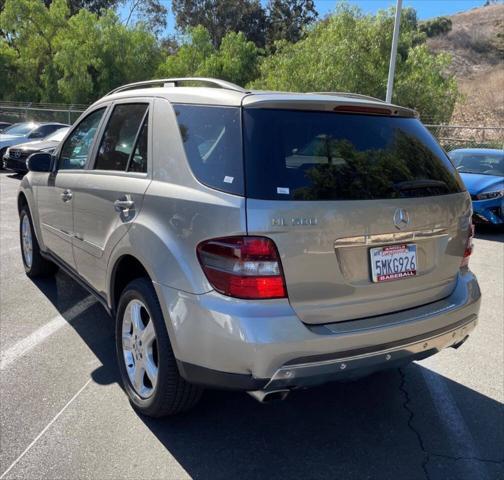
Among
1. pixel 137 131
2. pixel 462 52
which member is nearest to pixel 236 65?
pixel 137 131

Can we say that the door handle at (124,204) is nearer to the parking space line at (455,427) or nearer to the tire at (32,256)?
the parking space line at (455,427)

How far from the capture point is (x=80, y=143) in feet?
14.1

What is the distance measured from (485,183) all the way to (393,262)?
294 inches

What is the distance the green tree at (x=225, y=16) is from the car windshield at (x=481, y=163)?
45957 mm

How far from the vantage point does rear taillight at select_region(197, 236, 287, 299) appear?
2.48m

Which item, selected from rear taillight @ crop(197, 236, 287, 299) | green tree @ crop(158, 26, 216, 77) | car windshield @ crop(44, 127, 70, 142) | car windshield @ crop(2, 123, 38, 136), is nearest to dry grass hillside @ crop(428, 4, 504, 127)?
green tree @ crop(158, 26, 216, 77)

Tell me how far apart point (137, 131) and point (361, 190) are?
1481 mm

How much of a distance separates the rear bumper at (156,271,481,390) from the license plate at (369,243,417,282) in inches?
8.6

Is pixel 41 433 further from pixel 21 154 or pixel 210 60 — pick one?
pixel 210 60

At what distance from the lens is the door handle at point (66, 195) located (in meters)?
4.11

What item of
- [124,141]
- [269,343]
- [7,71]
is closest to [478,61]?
[7,71]

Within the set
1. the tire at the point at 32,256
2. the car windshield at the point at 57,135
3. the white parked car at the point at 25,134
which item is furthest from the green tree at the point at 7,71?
the tire at the point at 32,256

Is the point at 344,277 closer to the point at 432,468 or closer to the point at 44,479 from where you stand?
the point at 432,468

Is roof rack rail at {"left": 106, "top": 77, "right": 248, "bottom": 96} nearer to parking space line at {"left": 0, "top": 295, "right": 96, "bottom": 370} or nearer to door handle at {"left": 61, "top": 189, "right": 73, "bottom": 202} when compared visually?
door handle at {"left": 61, "top": 189, "right": 73, "bottom": 202}
